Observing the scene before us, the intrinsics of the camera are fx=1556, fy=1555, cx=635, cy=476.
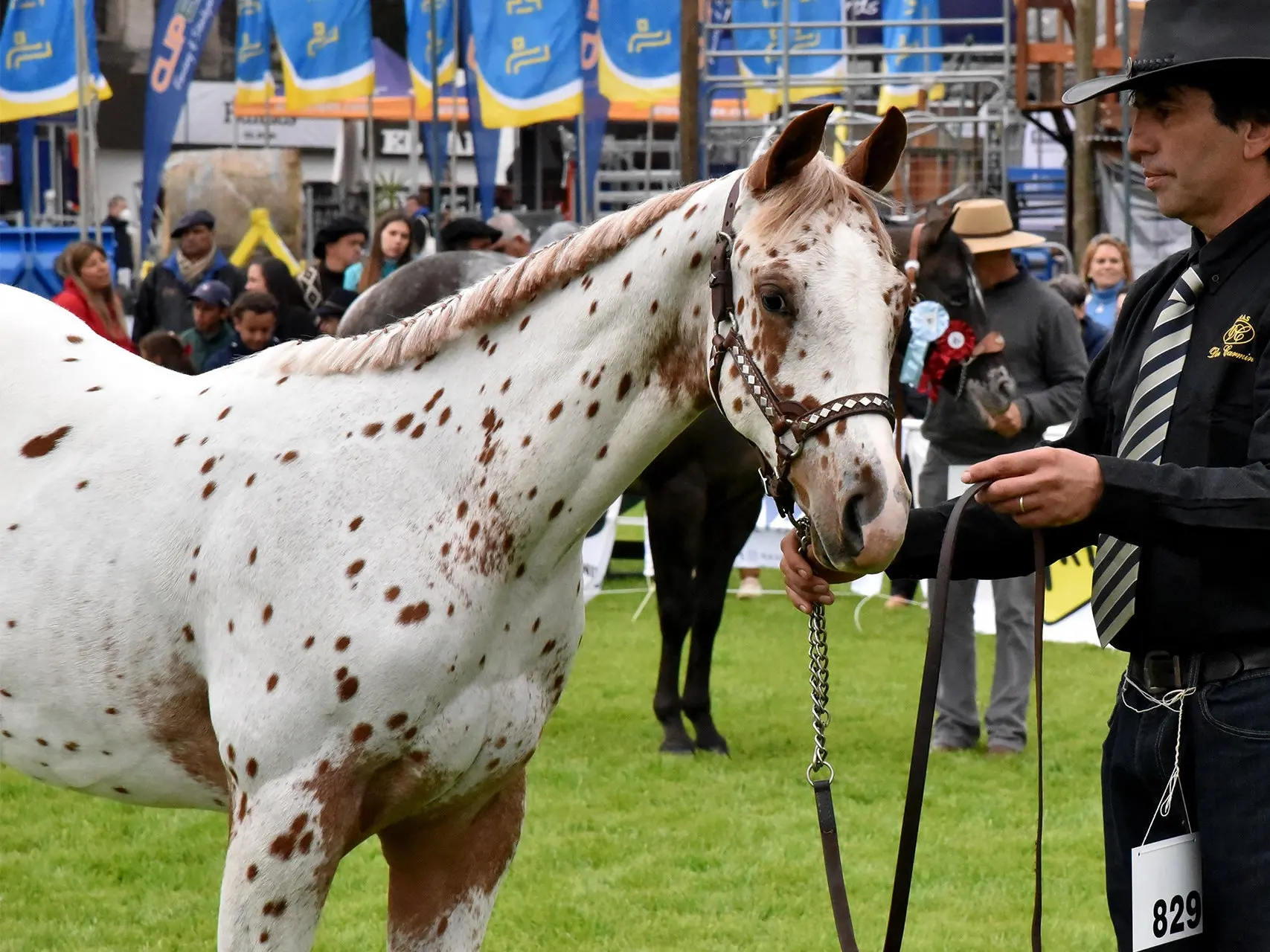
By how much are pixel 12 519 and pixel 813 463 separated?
1594mm

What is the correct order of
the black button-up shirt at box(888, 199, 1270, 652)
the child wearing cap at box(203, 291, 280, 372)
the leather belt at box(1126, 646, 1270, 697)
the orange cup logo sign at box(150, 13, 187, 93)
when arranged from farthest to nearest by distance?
the orange cup logo sign at box(150, 13, 187, 93), the child wearing cap at box(203, 291, 280, 372), the leather belt at box(1126, 646, 1270, 697), the black button-up shirt at box(888, 199, 1270, 652)

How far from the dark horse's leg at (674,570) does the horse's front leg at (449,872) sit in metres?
3.38

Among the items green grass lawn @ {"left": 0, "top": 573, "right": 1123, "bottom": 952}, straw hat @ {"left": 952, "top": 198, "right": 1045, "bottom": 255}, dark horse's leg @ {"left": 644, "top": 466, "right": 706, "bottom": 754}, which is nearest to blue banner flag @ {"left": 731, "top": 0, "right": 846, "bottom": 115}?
straw hat @ {"left": 952, "top": 198, "right": 1045, "bottom": 255}

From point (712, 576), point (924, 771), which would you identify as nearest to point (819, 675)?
point (924, 771)

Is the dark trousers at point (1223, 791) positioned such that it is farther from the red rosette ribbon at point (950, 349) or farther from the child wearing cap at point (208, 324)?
the child wearing cap at point (208, 324)

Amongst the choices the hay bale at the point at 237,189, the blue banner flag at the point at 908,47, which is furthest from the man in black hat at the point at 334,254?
the hay bale at the point at 237,189

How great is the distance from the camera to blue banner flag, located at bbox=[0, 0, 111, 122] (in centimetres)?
1341

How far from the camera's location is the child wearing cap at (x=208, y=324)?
8859 millimetres

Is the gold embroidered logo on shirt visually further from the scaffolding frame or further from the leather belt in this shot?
the scaffolding frame

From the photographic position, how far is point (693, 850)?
5238mm

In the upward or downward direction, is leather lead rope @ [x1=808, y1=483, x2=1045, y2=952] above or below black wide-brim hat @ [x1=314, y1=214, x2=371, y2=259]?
below

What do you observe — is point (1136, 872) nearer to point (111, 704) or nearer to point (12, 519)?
point (111, 704)

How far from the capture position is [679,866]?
508cm

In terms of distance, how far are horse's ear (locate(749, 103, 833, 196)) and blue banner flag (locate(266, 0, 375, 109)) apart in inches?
539
